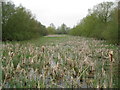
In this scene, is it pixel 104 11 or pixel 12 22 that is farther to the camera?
pixel 104 11

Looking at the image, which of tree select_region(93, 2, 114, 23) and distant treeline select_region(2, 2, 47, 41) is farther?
tree select_region(93, 2, 114, 23)

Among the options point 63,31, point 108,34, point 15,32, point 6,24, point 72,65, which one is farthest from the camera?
point 63,31

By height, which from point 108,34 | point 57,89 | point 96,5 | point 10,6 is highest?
point 96,5

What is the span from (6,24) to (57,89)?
1902 cm

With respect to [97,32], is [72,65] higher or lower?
lower

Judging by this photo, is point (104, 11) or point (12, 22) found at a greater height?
Result: point (104, 11)

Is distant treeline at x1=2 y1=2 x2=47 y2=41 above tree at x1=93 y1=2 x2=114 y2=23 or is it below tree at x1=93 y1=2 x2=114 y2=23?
below

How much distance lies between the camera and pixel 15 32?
75.6ft

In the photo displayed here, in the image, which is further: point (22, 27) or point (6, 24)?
point (22, 27)

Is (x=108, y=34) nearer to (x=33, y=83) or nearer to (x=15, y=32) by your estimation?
(x=15, y=32)

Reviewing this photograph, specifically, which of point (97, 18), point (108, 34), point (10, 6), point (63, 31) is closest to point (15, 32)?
point (10, 6)

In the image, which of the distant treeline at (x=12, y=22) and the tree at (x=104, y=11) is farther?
the tree at (x=104, y=11)

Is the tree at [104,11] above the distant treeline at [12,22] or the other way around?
above

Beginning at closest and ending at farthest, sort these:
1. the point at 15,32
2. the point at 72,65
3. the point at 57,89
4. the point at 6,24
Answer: the point at 57,89
the point at 72,65
the point at 6,24
the point at 15,32
